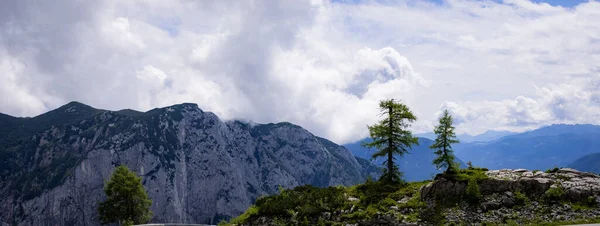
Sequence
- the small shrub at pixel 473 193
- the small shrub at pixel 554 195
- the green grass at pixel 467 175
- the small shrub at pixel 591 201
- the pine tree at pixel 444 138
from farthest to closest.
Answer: the pine tree at pixel 444 138
the green grass at pixel 467 175
the small shrub at pixel 473 193
the small shrub at pixel 554 195
the small shrub at pixel 591 201

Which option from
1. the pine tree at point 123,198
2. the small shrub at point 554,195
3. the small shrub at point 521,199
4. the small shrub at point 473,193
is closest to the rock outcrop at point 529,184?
the small shrub at point 554,195

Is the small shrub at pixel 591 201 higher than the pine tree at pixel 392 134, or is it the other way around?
the pine tree at pixel 392 134

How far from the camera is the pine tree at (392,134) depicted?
163ft

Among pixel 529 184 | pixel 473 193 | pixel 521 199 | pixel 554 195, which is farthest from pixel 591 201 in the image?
pixel 473 193

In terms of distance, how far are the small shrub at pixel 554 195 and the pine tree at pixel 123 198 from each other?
182ft

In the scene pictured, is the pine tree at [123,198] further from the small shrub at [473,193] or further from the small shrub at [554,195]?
the small shrub at [554,195]

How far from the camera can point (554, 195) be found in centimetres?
3534

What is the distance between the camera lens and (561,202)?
3466 centimetres

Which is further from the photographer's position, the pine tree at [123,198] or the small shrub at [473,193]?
the pine tree at [123,198]

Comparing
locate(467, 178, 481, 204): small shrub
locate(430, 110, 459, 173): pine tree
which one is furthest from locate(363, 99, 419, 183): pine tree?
locate(467, 178, 481, 204): small shrub

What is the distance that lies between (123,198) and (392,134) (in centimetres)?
4368

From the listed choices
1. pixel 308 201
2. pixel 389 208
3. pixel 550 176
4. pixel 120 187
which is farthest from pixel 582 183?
pixel 120 187

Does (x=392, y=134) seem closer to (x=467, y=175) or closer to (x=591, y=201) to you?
(x=467, y=175)

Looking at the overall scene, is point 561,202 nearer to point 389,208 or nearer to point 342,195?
point 389,208
